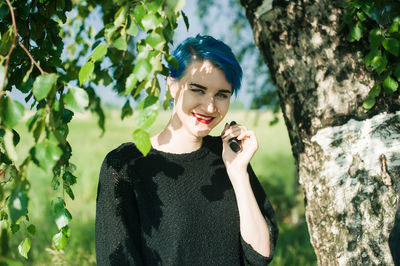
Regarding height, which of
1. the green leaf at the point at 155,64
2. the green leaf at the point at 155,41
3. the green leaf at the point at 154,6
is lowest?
the green leaf at the point at 155,64

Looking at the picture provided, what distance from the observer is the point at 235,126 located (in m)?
1.81

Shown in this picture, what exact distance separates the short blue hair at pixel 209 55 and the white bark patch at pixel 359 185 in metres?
0.51

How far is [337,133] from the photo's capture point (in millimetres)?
1703

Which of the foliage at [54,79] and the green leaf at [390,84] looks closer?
the foliage at [54,79]

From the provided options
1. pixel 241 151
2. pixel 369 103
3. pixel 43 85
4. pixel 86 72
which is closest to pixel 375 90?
pixel 369 103

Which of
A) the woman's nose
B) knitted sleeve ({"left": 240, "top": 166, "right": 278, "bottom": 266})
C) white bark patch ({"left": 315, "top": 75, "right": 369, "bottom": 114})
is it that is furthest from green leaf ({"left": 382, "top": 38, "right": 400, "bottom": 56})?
knitted sleeve ({"left": 240, "top": 166, "right": 278, "bottom": 266})

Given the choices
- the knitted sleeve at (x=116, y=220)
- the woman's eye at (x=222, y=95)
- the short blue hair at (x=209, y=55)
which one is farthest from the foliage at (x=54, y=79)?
the woman's eye at (x=222, y=95)

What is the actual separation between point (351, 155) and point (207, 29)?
4.30m

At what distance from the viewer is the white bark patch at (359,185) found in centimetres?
164

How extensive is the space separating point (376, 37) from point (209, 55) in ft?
2.33

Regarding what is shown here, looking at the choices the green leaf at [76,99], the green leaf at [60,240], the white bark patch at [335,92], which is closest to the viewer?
the green leaf at [76,99]

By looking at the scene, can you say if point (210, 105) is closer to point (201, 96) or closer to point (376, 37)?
point (201, 96)

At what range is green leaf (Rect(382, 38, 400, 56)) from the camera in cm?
148

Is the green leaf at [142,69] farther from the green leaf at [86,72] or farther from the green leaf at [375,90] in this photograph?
the green leaf at [375,90]
